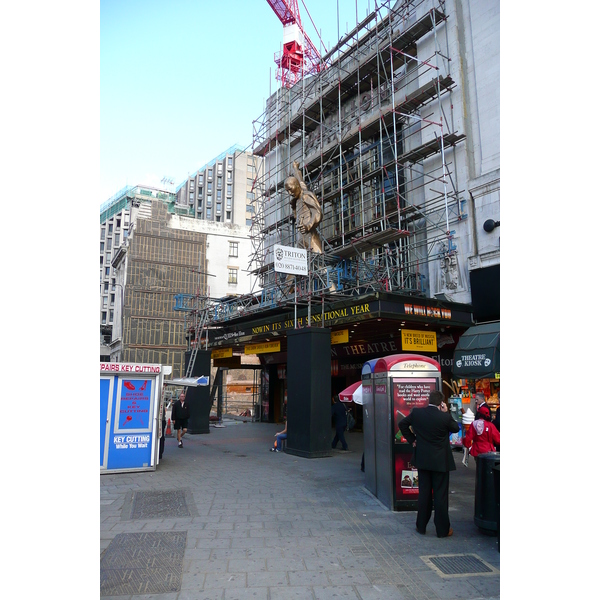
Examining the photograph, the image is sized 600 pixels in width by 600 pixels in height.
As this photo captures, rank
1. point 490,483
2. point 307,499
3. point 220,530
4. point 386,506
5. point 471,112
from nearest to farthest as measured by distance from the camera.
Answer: point 490,483 < point 220,530 < point 386,506 < point 307,499 < point 471,112

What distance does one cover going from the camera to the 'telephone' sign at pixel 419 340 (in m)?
14.2

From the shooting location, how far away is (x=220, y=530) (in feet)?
20.8

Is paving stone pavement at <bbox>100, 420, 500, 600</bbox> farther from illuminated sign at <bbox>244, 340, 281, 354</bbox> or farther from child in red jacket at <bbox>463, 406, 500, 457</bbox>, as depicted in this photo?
illuminated sign at <bbox>244, 340, 281, 354</bbox>

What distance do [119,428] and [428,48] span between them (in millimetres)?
16042

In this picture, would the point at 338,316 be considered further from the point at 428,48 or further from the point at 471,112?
the point at 428,48

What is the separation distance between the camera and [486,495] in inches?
234

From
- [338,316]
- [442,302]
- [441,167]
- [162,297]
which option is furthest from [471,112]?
[162,297]

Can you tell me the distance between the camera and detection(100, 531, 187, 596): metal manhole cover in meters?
4.49

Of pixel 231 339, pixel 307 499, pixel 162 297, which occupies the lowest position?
pixel 307 499

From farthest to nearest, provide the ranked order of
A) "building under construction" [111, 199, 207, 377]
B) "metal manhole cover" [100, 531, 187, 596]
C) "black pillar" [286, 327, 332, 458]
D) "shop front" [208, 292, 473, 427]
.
Answer: 1. "building under construction" [111, 199, 207, 377]
2. "shop front" [208, 292, 473, 427]
3. "black pillar" [286, 327, 332, 458]
4. "metal manhole cover" [100, 531, 187, 596]

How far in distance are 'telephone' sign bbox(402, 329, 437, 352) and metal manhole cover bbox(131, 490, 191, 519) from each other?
25.5ft

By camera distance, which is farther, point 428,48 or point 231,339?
point 231,339

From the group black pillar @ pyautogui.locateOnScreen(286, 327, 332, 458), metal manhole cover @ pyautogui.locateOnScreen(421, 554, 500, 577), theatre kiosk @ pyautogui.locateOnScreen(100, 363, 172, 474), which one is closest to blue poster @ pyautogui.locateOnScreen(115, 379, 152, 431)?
theatre kiosk @ pyautogui.locateOnScreen(100, 363, 172, 474)

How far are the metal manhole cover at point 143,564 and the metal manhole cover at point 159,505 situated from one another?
3.33ft
